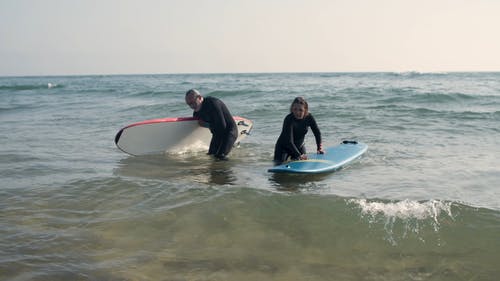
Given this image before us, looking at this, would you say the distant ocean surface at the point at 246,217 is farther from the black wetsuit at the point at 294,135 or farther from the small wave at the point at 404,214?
the black wetsuit at the point at 294,135

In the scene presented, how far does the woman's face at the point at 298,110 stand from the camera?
6.93 m

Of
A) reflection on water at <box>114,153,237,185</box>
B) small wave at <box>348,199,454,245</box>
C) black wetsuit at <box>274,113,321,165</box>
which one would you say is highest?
black wetsuit at <box>274,113,321,165</box>

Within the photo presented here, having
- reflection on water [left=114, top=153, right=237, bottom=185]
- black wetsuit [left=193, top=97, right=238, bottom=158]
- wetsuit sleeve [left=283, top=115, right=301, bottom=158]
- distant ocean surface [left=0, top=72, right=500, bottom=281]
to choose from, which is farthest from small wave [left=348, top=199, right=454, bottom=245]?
black wetsuit [left=193, top=97, right=238, bottom=158]

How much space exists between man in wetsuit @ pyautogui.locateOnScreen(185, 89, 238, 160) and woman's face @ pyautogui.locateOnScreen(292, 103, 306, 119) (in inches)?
57.3

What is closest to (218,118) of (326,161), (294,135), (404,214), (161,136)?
(294,135)

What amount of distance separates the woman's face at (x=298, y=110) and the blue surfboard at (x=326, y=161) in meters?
0.71

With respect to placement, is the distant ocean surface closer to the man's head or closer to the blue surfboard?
the blue surfboard

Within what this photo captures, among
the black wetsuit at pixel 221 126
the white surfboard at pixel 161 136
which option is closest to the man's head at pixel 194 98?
the black wetsuit at pixel 221 126

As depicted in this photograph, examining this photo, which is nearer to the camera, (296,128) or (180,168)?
(296,128)

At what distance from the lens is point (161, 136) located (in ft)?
29.5

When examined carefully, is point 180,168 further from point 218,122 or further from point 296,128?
point 296,128

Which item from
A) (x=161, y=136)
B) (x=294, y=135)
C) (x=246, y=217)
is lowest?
(x=246, y=217)

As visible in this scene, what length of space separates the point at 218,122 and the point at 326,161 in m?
2.08

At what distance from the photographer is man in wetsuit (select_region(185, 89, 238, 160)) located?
316 inches
